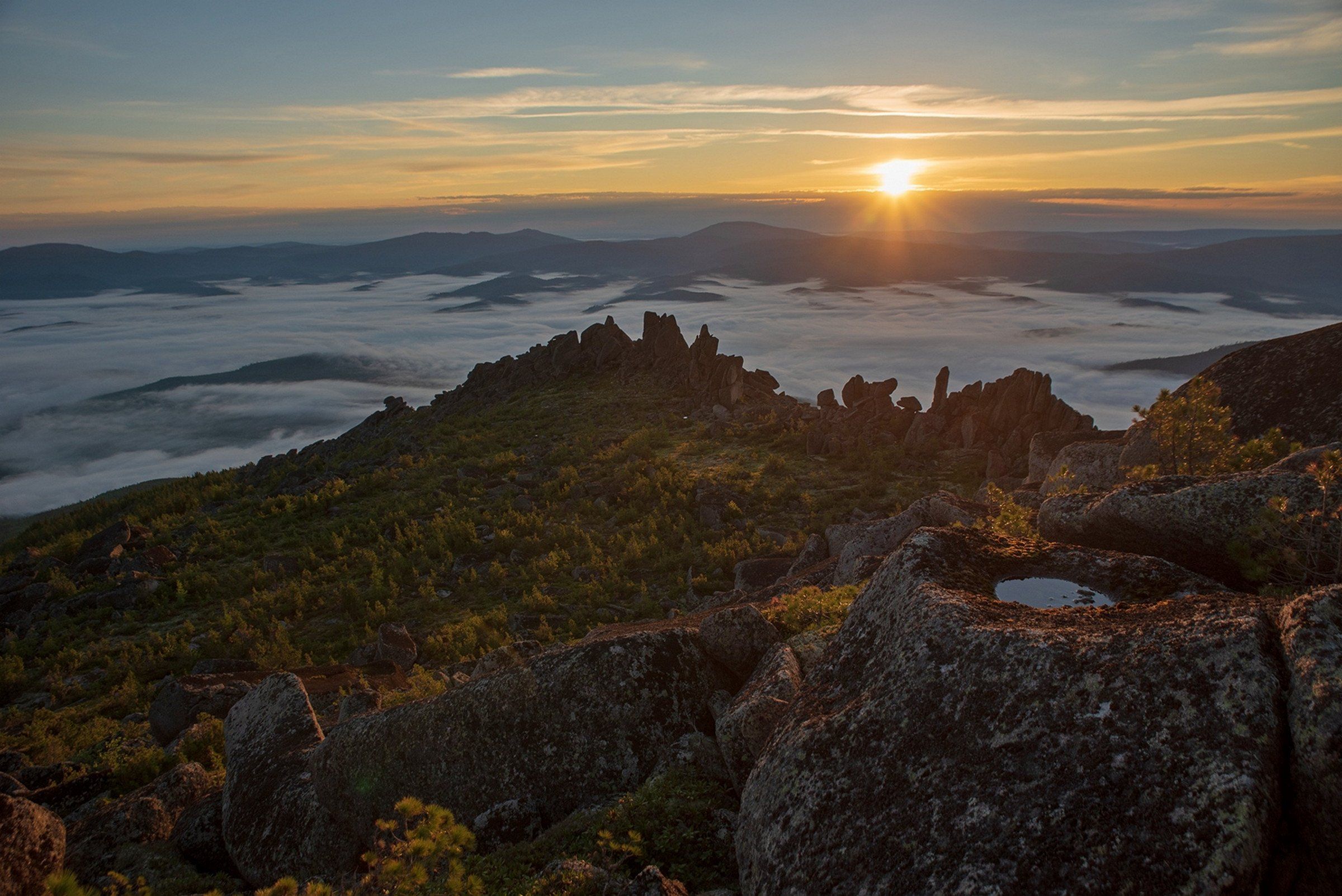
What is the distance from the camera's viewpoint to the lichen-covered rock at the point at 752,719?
717 centimetres

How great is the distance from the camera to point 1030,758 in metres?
4.79

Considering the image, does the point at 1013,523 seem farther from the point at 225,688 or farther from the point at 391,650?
the point at 225,688

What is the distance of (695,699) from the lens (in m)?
8.77

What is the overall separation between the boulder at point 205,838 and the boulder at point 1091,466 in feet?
48.2

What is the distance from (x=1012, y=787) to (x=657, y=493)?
22645mm

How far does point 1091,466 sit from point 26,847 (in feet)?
60.3

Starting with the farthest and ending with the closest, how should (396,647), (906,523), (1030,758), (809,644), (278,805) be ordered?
(396,647), (906,523), (809,644), (278,805), (1030,758)

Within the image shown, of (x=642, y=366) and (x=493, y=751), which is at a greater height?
(x=642, y=366)

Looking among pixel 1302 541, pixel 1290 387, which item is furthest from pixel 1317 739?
pixel 1290 387

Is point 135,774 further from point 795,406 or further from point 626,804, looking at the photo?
point 795,406

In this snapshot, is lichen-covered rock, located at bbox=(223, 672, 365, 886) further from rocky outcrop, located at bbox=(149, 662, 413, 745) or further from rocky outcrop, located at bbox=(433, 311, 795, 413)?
rocky outcrop, located at bbox=(433, 311, 795, 413)

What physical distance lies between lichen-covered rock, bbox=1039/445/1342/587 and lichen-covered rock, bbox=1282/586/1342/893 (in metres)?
2.99

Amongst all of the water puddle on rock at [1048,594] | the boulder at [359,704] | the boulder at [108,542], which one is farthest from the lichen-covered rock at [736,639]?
the boulder at [108,542]

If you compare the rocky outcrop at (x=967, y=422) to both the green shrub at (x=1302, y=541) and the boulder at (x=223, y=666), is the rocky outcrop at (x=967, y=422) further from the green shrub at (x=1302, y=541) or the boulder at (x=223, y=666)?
the boulder at (x=223, y=666)
